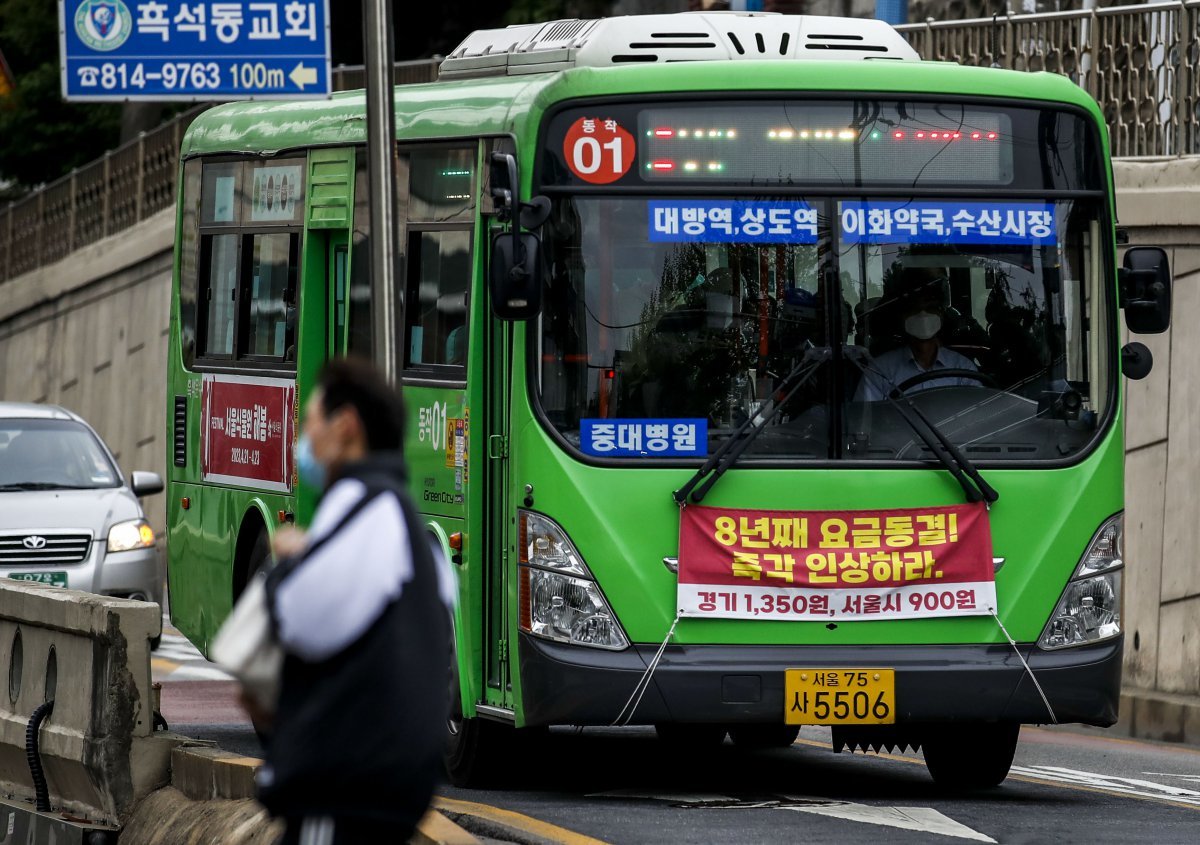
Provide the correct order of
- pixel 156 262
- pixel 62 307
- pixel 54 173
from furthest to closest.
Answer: pixel 54 173 < pixel 62 307 < pixel 156 262

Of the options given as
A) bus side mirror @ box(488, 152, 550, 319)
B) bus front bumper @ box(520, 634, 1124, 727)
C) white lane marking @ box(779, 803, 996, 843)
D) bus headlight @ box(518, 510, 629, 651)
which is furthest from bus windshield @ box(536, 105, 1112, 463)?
white lane marking @ box(779, 803, 996, 843)

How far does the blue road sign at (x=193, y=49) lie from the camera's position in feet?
43.3

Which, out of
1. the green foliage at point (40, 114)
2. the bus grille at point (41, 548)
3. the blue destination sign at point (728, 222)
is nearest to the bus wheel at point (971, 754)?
the blue destination sign at point (728, 222)

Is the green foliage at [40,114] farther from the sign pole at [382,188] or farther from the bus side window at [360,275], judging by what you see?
the sign pole at [382,188]

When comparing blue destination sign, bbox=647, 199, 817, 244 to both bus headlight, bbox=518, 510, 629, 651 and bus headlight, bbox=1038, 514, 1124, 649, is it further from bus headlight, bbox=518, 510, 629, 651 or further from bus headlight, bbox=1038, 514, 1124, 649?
bus headlight, bbox=1038, 514, 1124, 649

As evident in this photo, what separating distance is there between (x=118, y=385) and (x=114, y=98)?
1910cm

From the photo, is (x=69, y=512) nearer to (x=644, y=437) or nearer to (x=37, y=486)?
(x=37, y=486)

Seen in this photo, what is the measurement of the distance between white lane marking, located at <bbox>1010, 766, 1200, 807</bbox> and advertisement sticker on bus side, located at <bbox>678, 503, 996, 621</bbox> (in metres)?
1.77

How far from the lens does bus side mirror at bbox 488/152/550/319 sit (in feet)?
31.6

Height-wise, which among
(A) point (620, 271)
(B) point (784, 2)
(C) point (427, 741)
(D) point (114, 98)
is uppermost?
(B) point (784, 2)

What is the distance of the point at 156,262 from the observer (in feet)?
103

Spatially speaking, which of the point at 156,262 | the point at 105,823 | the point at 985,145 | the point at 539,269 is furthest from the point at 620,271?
the point at 156,262

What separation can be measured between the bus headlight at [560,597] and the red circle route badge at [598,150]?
4.51 feet

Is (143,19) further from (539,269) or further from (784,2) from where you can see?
(784,2)
